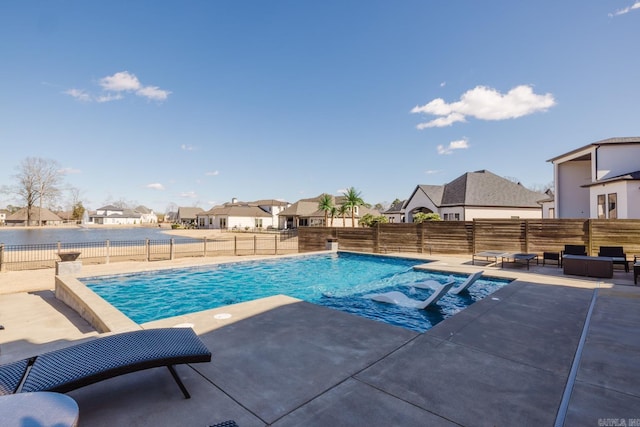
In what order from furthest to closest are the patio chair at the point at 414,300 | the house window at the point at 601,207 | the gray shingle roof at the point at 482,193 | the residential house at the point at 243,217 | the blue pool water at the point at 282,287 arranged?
1. the residential house at the point at 243,217
2. the gray shingle roof at the point at 482,193
3. the house window at the point at 601,207
4. the blue pool water at the point at 282,287
5. the patio chair at the point at 414,300

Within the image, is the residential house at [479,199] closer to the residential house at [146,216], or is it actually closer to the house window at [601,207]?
the house window at [601,207]

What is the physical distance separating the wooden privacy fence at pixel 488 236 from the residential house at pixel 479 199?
13.3 m

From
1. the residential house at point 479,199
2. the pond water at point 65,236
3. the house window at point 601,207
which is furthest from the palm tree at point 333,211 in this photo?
the house window at point 601,207

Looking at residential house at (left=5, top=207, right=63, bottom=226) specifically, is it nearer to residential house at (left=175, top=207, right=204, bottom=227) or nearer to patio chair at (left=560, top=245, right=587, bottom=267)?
residential house at (left=175, top=207, right=204, bottom=227)

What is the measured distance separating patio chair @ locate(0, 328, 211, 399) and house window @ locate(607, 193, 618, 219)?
2124 centimetres

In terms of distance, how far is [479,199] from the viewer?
2884 cm

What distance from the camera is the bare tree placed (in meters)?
61.3

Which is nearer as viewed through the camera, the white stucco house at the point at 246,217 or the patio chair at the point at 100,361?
the patio chair at the point at 100,361

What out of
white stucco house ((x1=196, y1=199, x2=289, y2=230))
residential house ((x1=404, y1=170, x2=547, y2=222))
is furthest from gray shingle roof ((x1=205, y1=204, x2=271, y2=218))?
residential house ((x1=404, y1=170, x2=547, y2=222))

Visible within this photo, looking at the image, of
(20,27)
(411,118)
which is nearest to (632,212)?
(411,118)

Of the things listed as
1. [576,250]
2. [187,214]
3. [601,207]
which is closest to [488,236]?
[576,250]

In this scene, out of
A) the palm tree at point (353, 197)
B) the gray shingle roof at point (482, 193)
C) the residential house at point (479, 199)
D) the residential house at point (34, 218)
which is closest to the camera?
the residential house at point (479, 199)

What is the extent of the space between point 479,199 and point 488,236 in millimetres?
15348

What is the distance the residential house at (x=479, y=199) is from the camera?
93.8 ft
